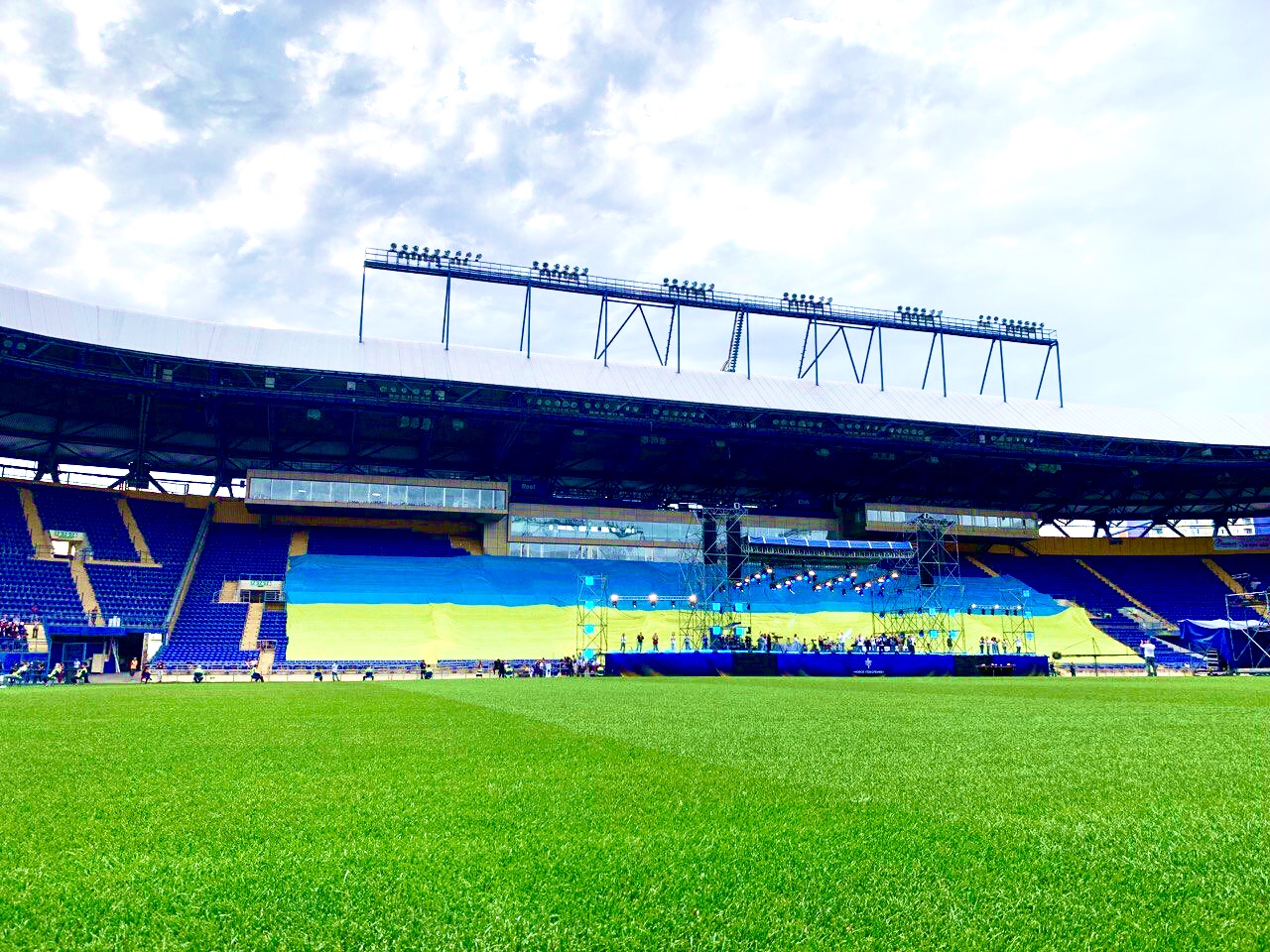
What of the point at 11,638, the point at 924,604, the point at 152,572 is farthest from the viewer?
the point at 924,604

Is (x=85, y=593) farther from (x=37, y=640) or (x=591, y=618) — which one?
(x=591, y=618)

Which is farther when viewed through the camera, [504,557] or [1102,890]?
[504,557]

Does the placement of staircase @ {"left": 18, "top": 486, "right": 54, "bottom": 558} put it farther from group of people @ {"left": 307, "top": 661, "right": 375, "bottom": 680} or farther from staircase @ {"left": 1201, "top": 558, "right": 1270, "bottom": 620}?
staircase @ {"left": 1201, "top": 558, "right": 1270, "bottom": 620}

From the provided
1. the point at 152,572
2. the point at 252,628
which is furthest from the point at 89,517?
the point at 252,628

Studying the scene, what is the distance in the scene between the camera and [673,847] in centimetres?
468

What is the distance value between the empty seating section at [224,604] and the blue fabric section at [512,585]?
200 cm

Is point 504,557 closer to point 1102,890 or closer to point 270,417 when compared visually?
point 270,417

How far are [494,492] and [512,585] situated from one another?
24.8 feet

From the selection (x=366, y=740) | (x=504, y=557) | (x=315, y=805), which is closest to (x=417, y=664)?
(x=504, y=557)

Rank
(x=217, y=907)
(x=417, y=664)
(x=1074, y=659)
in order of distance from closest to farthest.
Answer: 1. (x=217, y=907)
2. (x=417, y=664)
3. (x=1074, y=659)

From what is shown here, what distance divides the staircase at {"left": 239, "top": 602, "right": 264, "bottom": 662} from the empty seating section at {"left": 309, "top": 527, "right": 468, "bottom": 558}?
7009 millimetres

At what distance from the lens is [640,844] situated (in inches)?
188

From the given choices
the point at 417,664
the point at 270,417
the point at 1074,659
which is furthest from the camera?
the point at 270,417

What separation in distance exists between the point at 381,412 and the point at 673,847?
50.6 metres
